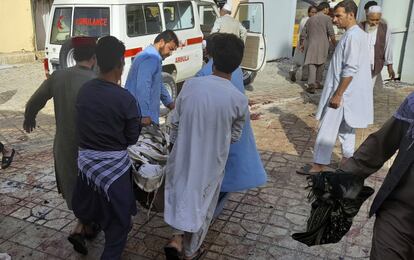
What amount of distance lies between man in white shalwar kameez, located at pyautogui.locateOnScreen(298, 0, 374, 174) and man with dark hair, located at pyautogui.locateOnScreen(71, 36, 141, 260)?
2291 millimetres

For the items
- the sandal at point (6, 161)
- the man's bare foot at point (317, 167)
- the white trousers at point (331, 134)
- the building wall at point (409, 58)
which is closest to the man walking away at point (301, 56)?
the building wall at point (409, 58)

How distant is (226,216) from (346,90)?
1729mm

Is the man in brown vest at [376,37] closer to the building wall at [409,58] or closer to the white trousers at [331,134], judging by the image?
the white trousers at [331,134]

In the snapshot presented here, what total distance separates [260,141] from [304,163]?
0.91 meters

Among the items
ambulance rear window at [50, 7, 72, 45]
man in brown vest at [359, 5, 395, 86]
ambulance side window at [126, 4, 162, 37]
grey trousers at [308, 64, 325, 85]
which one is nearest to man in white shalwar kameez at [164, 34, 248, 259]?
man in brown vest at [359, 5, 395, 86]

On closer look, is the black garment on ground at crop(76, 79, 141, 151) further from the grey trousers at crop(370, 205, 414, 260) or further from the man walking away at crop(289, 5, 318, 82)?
the man walking away at crop(289, 5, 318, 82)

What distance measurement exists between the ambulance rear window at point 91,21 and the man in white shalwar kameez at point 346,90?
3914 mm

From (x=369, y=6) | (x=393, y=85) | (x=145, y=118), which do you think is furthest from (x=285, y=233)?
(x=393, y=85)

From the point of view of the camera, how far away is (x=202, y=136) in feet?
8.71

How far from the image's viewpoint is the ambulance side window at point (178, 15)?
296 inches

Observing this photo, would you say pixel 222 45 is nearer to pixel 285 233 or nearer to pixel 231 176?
pixel 231 176

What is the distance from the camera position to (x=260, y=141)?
569cm

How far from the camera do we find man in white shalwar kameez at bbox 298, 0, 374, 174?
12.8 feet

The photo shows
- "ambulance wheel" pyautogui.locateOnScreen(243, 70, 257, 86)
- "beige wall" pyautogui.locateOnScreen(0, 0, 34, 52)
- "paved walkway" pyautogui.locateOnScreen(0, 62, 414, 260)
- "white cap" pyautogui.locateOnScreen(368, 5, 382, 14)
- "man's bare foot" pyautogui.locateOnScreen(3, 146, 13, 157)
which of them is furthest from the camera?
"beige wall" pyautogui.locateOnScreen(0, 0, 34, 52)
